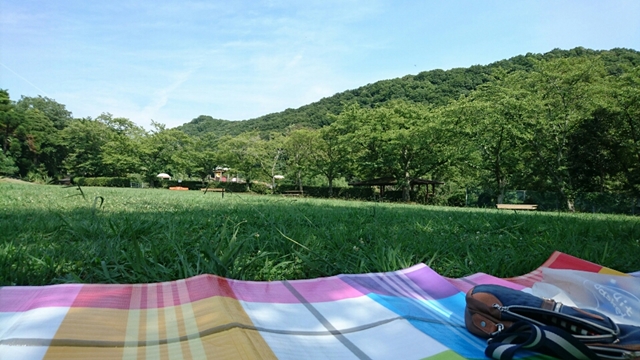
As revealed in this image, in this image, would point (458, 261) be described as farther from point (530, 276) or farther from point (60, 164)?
point (60, 164)

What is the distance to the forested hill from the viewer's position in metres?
24.7

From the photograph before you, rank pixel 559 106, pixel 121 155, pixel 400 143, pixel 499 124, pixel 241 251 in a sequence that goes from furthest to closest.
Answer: pixel 121 155 → pixel 400 143 → pixel 559 106 → pixel 499 124 → pixel 241 251

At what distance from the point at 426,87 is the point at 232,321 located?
33.3 m

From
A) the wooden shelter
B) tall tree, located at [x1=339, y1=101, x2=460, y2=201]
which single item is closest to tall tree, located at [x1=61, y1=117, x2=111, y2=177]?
tall tree, located at [x1=339, y1=101, x2=460, y2=201]

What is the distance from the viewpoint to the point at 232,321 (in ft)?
3.39

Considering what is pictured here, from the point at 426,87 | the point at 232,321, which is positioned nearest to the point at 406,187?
the point at 426,87

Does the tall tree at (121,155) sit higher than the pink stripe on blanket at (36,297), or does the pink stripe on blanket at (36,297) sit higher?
the tall tree at (121,155)

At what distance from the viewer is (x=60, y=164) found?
31.8 meters

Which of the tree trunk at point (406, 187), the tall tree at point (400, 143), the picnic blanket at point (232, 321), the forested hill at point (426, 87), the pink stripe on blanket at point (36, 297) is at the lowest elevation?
the tree trunk at point (406, 187)

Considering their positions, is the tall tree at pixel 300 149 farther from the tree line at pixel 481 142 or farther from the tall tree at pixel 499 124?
the tall tree at pixel 499 124

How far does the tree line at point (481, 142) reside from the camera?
17.5m

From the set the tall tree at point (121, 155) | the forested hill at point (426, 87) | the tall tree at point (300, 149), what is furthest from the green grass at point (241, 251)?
the tall tree at point (121, 155)

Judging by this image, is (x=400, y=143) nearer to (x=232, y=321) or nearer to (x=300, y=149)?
(x=300, y=149)

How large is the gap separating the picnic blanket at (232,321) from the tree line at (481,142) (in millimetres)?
18159
